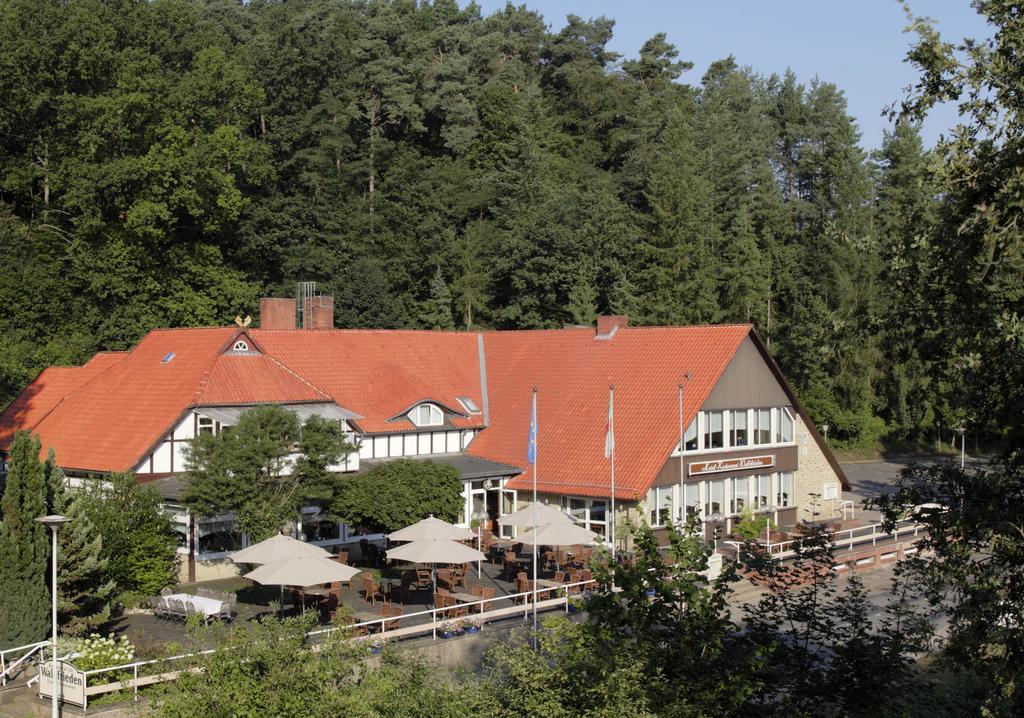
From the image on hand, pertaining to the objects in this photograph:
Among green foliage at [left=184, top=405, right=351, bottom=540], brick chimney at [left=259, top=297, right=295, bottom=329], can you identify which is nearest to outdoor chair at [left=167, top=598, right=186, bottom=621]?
green foliage at [left=184, top=405, right=351, bottom=540]

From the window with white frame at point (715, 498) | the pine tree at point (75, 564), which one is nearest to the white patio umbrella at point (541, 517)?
the window with white frame at point (715, 498)

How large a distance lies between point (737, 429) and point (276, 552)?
1640 centimetres

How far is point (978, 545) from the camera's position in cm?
1173

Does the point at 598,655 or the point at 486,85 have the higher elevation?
the point at 486,85

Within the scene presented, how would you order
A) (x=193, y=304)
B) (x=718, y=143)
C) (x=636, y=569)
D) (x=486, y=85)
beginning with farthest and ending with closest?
1. (x=486, y=85)
2. (x=718, y=143)
3. (x=193, y=304)
4. (x=636, y=569)

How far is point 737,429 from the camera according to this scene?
34406 millimetres

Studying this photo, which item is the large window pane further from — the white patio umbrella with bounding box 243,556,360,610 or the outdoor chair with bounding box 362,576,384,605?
the white patio umbrella with bounding box 243,556,360,610

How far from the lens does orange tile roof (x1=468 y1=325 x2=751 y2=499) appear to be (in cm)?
3238

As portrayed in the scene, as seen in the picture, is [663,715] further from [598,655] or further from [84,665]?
[84,665]

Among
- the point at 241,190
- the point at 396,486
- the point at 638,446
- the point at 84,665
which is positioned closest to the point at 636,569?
the point at 84,665

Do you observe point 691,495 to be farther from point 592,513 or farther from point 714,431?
point 592,513

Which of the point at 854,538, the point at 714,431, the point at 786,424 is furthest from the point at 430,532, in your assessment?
the point at 786,424

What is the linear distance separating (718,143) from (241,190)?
29.8 m

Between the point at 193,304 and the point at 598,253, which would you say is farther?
the point at 598,253
